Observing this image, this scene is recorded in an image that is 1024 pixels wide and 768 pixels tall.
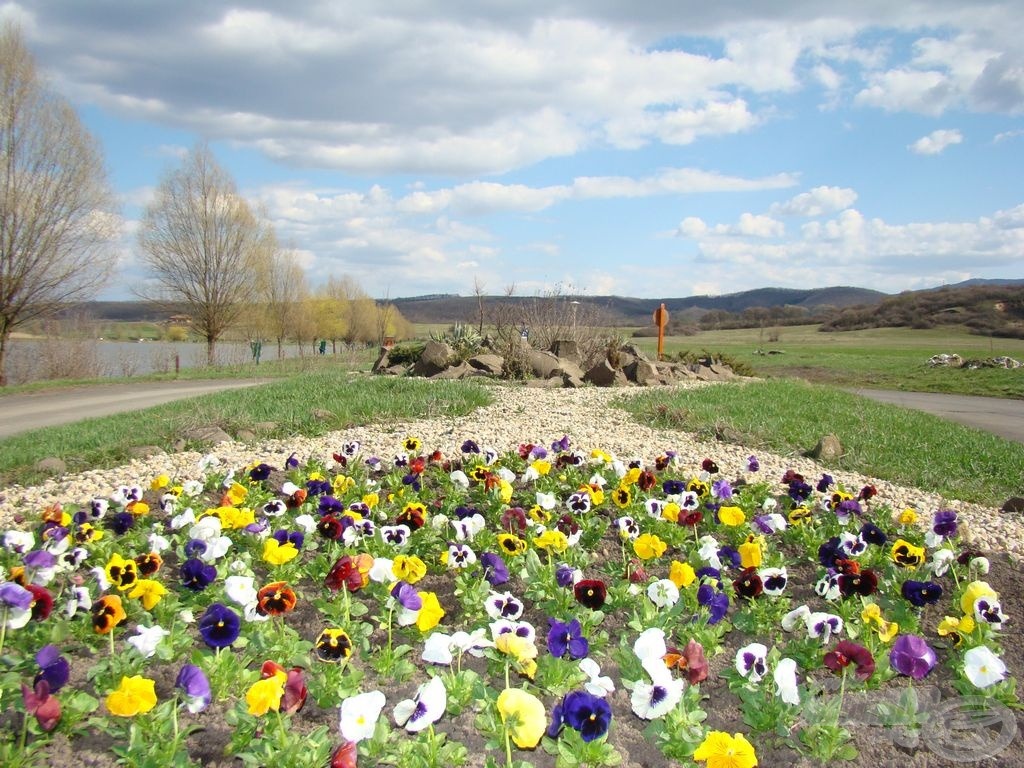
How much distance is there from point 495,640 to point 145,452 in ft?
17.0

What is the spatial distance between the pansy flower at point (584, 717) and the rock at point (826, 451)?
5.46m

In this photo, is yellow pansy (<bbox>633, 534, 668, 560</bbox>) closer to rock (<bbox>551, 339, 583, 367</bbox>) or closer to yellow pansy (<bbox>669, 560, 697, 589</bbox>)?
yellow pansy (<bbox>669, 560, 697, 589</bbox>)

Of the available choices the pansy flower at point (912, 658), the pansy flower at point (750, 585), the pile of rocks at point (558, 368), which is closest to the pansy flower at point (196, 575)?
the pansy flower at point (750, 585)

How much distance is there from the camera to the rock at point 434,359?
14188 mm

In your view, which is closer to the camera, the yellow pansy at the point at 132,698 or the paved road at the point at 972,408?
the yellow pansy at the point at 132,698

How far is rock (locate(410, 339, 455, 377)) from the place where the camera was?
14.2 meters

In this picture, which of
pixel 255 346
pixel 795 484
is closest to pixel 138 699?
pixel 795 484

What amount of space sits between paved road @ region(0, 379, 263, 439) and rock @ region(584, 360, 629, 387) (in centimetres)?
759

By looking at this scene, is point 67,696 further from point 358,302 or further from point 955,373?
point 358,302

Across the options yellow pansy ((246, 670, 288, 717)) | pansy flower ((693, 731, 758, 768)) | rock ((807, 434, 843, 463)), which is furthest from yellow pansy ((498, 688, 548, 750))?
rock ((807, 434, 843, 463))

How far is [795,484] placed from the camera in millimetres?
4738

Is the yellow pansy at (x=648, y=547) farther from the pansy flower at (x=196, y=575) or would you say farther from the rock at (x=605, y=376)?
the rock at (x=605, y=376)

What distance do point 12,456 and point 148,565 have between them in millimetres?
5008

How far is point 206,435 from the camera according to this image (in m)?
7.18
